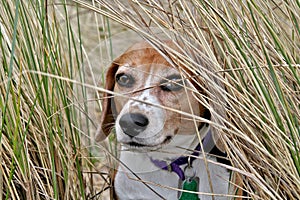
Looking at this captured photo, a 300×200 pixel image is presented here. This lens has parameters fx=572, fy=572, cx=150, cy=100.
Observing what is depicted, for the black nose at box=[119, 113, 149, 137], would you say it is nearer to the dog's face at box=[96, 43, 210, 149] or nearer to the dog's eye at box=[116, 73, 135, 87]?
the dog's face at box=[96, 43, 210, 149]

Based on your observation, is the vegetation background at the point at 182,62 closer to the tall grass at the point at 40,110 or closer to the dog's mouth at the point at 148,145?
the tall grass at the point at 40,110

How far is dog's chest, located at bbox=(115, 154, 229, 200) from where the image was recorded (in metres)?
1.63

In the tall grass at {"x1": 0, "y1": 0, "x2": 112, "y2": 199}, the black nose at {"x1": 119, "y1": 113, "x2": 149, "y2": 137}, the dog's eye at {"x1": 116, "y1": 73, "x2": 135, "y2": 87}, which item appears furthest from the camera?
the tall grass at {"x1": 0, "y1": 0, "x2": 112, "y2": 199}

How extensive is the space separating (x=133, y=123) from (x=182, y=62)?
198mm

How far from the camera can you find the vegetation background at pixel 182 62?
1409mm

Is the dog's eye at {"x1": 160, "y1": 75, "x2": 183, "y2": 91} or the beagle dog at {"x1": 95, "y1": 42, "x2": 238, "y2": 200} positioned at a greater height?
the dog's eye at {"x1": 160, "y1": 75, "x2": 183, "y2": 91}

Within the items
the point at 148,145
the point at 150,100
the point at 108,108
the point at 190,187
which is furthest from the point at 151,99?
the point at 190,187

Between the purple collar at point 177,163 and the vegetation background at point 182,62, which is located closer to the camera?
the vegetation background at point 182,62

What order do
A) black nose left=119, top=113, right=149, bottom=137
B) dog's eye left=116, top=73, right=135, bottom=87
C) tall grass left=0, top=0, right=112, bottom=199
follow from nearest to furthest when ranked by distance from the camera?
black nose left=119, top=113, right=149, bottom=137 → dog's eye left=116, top=73, right=135, bottom=87 → tall grass left=0, top=0, right=112, bottom=199

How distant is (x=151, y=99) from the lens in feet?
4.50

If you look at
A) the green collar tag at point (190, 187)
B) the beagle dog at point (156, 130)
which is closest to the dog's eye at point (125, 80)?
the beagle dog at point (156, 130)

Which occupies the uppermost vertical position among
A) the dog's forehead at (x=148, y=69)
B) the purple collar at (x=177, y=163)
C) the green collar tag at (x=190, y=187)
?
the dog's forehead at (x=148, y=69)

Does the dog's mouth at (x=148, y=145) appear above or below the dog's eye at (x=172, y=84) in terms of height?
below

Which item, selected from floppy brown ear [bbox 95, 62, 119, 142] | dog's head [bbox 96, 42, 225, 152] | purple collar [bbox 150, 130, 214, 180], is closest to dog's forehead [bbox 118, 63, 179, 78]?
dog's head [bbox 96, 42, 225, 152]
